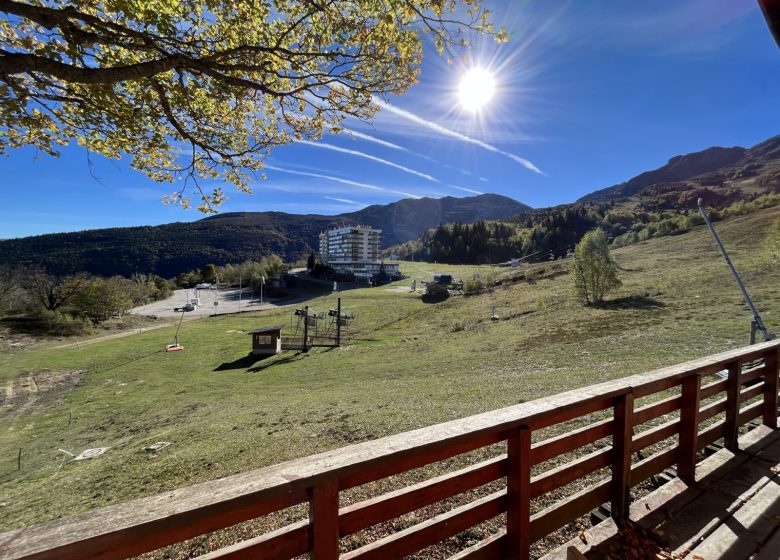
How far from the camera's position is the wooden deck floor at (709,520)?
264 centimetres

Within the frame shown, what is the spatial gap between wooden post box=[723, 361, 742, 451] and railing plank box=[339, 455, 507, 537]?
3.44m

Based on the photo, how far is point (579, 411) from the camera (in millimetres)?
2670

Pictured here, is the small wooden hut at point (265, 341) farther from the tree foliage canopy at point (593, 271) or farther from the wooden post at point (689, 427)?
the wooden post at point (689, 427)

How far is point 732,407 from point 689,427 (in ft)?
3.91

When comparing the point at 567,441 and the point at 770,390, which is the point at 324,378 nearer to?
the point at 770,390

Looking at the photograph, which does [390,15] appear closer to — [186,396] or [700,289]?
[186,396]

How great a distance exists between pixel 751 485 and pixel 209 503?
5014mm

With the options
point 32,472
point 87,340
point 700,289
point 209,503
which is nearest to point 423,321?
point 700,289

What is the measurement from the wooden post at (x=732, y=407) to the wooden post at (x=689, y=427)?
0.90 meters

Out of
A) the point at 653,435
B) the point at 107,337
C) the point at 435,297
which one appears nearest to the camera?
the point at 653,435

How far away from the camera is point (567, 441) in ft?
9.14

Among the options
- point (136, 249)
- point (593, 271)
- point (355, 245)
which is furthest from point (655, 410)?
point (136, 249)

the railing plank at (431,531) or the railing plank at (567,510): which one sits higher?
the railing plank at (431,531)

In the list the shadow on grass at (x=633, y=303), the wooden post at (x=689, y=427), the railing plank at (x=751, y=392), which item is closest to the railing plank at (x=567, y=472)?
the wooden post at (x=689, y=427)
